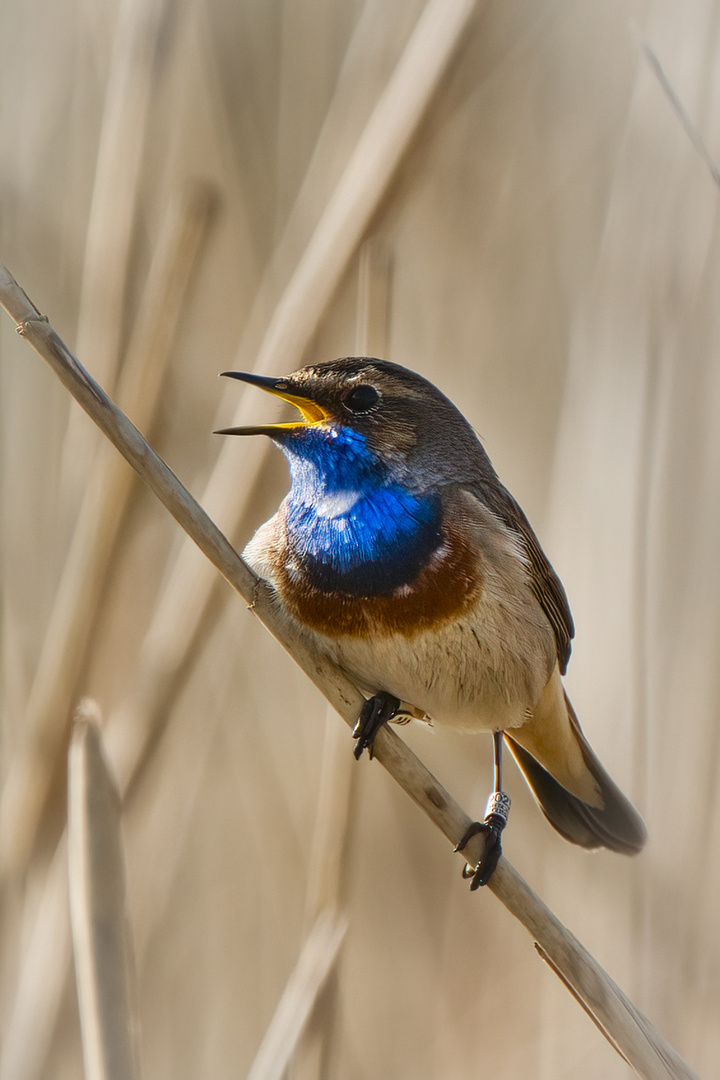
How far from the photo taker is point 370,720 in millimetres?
1698

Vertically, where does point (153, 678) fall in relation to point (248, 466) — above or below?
below

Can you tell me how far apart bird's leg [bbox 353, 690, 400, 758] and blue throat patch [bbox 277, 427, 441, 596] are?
0.19m

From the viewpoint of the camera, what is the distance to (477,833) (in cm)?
170

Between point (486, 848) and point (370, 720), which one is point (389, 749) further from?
point (486, 848)

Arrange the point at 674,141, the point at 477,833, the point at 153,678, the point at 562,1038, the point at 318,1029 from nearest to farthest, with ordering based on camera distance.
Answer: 1. the point at 477,833
2. the point at 318,1029
3. the point at 153,678
4. the point at 562,1038
5. the point at 674,141

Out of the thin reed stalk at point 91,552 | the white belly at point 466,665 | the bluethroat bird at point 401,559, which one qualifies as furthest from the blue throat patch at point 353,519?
the thin reed stalk at point 91,552

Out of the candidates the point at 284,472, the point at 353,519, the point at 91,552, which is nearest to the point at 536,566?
the point at 353,519

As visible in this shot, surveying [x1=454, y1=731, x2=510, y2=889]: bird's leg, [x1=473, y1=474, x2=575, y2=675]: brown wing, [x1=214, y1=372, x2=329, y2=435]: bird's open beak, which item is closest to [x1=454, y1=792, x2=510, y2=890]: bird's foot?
[x1=454, y1=731, x2=510, y2=889]: bird's leg

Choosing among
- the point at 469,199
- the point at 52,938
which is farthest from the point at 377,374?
the point at 52,938

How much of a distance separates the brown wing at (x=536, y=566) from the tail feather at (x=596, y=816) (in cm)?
20

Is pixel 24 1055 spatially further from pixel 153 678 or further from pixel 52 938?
pixel 153 678

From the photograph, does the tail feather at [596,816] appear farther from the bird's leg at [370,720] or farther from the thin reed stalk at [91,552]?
the thin reed stalk at [91,552]

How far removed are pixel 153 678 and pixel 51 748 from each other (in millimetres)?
227

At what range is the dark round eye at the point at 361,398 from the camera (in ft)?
6.01
